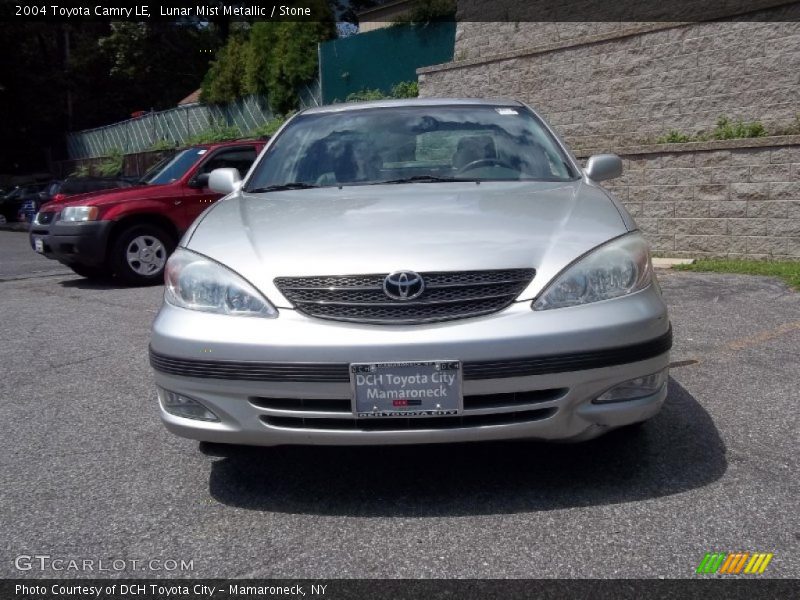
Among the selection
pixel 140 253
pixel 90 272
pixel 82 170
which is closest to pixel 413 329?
pixel 140 253

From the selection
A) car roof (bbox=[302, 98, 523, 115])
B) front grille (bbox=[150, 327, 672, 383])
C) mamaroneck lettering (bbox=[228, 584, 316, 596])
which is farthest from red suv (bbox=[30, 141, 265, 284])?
mamaroneck lettering (bbox=[228, 584, 316, 596])

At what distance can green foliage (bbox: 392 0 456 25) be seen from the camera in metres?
14.8

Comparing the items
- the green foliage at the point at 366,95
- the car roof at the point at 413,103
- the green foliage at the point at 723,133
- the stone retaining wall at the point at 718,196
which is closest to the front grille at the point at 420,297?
the car roof at the point at 413,103

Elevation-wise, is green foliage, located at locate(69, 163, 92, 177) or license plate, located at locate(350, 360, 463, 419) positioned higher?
license plate, located at locate(350, 360, 463, 419)

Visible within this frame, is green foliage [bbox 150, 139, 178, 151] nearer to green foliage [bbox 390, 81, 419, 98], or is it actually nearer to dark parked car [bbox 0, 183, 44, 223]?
dark parked car [bbox 0, 183, 44, 223]

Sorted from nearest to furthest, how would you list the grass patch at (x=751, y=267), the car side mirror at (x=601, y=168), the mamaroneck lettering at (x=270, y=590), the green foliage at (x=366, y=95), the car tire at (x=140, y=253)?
the mamaroneck lettering at (x=270, y=590) → the car side mirror at (x=601, y=168) → the grass patch at (x=751, y=267) → the car tire at (x=140, y=253) → the green foliage at (x=366, y=95)

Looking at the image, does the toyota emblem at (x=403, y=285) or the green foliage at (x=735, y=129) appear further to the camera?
the green foliage at (x=735, y=129)

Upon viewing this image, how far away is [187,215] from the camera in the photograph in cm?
Answer: 988

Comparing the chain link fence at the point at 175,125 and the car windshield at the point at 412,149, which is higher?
the car windshield at the point at 412,149

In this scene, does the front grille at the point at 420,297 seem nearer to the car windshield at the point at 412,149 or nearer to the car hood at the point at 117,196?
the car windshield at the point at 412,149

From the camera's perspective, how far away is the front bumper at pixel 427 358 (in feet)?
9.41

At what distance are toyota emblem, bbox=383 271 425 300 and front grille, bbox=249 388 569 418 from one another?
0.40 meters

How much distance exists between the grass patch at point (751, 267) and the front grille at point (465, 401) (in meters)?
5.47

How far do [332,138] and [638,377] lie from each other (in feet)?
7.34
